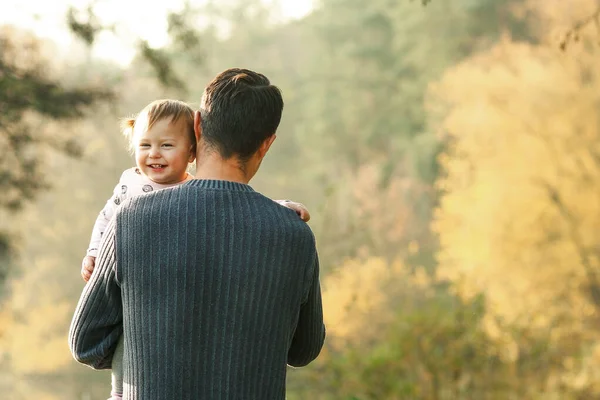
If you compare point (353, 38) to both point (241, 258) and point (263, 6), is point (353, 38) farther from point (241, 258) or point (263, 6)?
point (241, 258)

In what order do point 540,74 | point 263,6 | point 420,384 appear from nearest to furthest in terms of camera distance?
1. point 420,384
2. point 540,74
3. point 263,6

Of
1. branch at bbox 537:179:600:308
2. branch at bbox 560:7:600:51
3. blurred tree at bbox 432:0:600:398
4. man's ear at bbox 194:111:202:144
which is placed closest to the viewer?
man's ear at bbox 194:111:202:144

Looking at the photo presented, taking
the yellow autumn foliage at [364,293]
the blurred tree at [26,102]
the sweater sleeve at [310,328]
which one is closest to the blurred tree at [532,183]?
the yellow autumn foliage at [364,293]

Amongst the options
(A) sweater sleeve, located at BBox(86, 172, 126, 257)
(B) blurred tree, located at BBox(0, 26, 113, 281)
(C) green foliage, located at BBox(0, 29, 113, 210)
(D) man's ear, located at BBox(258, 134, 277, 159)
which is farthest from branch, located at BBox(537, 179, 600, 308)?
(D) man's ear, located at BBox(258, 134, 277, 159)

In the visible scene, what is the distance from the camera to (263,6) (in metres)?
39.6

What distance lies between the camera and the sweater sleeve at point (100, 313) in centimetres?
164

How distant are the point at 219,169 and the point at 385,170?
92.5 ft

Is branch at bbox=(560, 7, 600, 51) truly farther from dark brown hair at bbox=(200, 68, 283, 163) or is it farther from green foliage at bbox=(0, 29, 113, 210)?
green foliage at bbox=(0, 29, 113, 210)

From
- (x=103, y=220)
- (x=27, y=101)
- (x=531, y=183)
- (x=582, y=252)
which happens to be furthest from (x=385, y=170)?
(x=103, y=220)

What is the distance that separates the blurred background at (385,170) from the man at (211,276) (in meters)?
4.82

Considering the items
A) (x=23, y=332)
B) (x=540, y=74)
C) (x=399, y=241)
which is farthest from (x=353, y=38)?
(x=23, y=332)

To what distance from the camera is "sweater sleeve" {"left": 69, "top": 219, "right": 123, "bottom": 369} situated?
164cm

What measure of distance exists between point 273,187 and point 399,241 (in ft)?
23.7

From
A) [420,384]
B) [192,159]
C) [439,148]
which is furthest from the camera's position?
[439,148]
